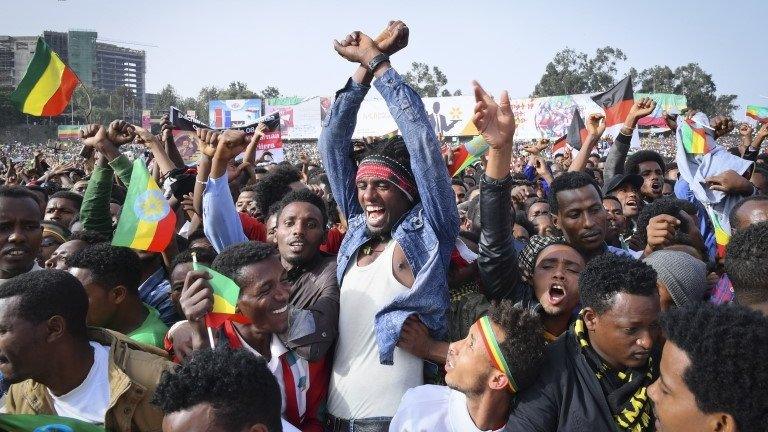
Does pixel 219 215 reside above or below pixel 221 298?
above

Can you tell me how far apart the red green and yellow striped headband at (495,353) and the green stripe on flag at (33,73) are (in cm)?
518

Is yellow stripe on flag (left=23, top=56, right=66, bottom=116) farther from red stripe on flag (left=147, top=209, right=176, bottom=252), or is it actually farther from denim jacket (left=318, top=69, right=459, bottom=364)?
denim jacket (left=318, top=69, right=459, bottom=364)

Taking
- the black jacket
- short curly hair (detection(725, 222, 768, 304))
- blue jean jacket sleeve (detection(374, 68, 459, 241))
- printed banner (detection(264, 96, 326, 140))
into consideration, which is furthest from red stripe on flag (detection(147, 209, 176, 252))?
printed banner (detection(264, 96, 326, 140))

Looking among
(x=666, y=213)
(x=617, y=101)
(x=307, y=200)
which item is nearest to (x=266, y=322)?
(x=307, y=200)

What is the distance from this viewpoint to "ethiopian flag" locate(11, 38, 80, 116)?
A: 584 centimetres

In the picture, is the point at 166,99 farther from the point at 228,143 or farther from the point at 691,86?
the point at 228,143

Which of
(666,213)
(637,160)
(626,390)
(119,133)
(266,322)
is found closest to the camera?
(626,390)

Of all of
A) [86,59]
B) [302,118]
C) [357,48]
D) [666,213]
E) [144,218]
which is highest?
[86,59]

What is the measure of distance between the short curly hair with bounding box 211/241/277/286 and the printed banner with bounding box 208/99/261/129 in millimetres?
38879

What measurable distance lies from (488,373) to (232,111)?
40.5 metres

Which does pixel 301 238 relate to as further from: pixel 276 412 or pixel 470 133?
pixel 470 133

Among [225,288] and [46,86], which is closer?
[225,288]

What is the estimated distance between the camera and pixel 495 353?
2.23 meters

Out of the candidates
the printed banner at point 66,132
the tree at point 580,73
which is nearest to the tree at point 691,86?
the tree at point 580,73
